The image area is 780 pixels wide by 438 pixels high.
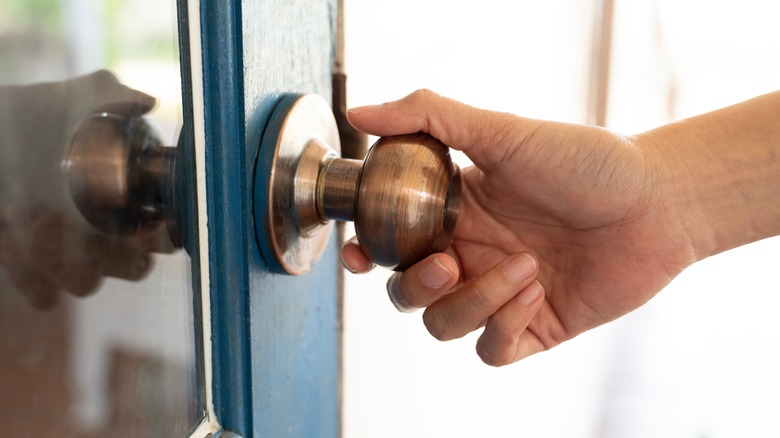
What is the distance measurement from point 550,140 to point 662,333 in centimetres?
76

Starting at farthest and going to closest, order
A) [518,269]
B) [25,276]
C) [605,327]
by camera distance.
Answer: [605,327] → [518,269] → [25,276]

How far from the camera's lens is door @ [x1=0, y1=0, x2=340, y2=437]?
217mm

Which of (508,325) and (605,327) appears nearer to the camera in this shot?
(508,325)

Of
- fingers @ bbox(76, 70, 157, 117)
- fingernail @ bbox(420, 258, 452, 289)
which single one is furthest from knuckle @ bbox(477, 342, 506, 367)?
fingers @ bbox(76, 70, 157, 117)

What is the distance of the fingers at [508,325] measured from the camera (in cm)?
44

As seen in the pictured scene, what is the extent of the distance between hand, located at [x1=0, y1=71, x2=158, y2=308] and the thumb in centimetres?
15

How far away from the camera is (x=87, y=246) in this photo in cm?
25

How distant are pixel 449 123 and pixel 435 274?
100mm

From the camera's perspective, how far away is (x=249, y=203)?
32 cm

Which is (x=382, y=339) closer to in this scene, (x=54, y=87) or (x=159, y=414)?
(x=159, y=414)

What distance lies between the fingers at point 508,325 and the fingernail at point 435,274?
0.25 ft

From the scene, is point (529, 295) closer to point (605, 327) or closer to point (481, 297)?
point (481, 297)

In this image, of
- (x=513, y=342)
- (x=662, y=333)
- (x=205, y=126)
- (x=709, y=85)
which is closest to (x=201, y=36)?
(x=205, y=126)

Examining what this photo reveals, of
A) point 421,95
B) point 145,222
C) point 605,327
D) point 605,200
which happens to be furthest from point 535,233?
point 605,327
